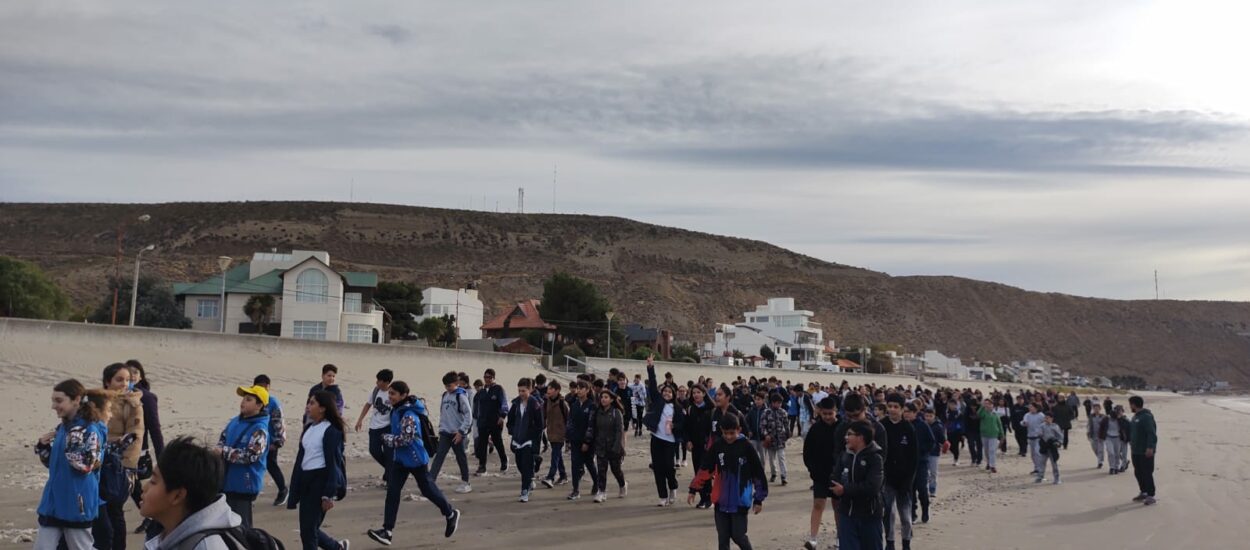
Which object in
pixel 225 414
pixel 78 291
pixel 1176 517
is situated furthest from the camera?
pixel 78 291

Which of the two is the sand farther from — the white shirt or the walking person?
the white shirt

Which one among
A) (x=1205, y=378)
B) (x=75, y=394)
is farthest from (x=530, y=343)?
(x=1205, y=378)

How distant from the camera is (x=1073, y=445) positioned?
26031mm

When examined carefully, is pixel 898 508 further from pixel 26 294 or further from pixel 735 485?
pixel 26 294

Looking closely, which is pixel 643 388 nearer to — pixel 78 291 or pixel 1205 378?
pixel 78 291

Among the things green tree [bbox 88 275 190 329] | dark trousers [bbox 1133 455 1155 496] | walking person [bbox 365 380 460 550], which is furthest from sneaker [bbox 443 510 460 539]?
green tree [bbox 88 275 190 329]

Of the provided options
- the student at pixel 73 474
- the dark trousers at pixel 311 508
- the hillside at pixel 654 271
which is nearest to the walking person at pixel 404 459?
the dark trousers at pixel 311 508

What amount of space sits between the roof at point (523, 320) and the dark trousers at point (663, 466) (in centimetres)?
5463

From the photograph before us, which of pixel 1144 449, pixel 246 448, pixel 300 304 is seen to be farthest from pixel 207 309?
pixel 246 448

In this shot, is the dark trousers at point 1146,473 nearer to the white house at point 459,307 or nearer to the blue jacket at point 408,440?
the blue jacket at point 408,440

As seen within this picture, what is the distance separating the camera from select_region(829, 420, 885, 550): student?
7480mm

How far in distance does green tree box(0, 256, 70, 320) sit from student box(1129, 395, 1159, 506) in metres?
55.9

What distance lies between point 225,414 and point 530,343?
44.5m

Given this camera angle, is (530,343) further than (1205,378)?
No
